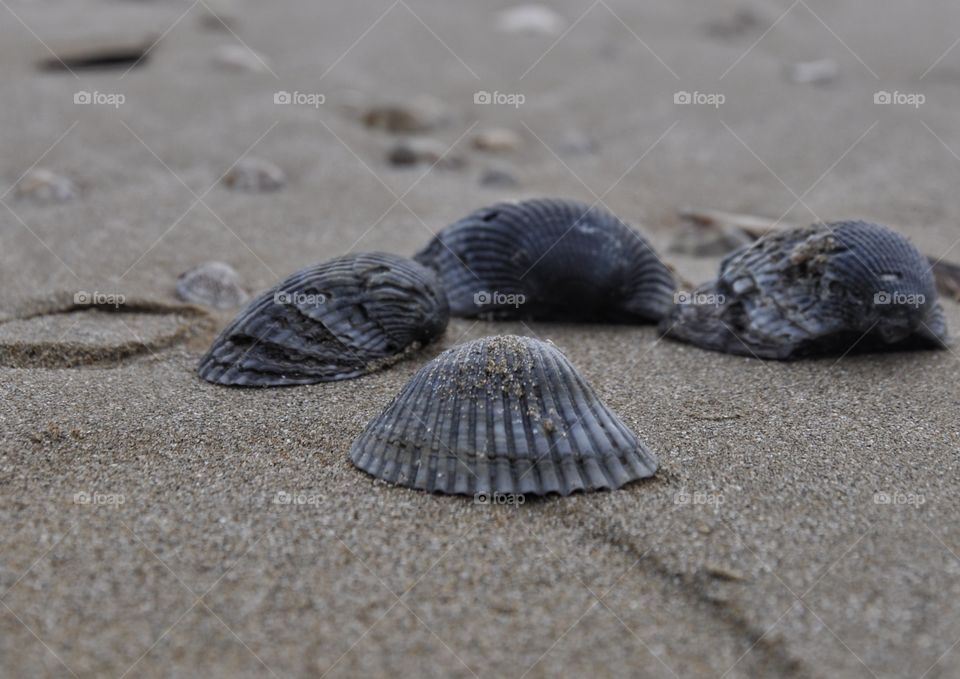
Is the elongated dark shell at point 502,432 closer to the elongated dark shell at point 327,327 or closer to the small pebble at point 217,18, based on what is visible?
the elongated dark shell at point 327,327

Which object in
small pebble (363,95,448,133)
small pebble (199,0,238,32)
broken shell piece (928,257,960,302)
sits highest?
small pebble (199,0,238,32)

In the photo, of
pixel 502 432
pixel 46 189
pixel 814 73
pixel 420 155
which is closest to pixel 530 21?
pixel 814 73

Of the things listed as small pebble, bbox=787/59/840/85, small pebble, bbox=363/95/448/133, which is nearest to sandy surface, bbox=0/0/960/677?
small pebble, bbox=363/95/448/133

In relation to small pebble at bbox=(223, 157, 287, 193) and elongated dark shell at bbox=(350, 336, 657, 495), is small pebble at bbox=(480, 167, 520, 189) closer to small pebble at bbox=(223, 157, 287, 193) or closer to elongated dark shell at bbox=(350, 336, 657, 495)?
small pebble at bbox=(223, 157, 287, 193)

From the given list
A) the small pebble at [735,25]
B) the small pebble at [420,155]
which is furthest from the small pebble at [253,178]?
the small pebble at [735,25]

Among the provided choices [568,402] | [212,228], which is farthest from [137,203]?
[568,402]

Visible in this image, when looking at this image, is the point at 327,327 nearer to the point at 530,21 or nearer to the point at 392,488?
the point at 392,488

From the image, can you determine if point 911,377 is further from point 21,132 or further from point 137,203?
point 21,132
